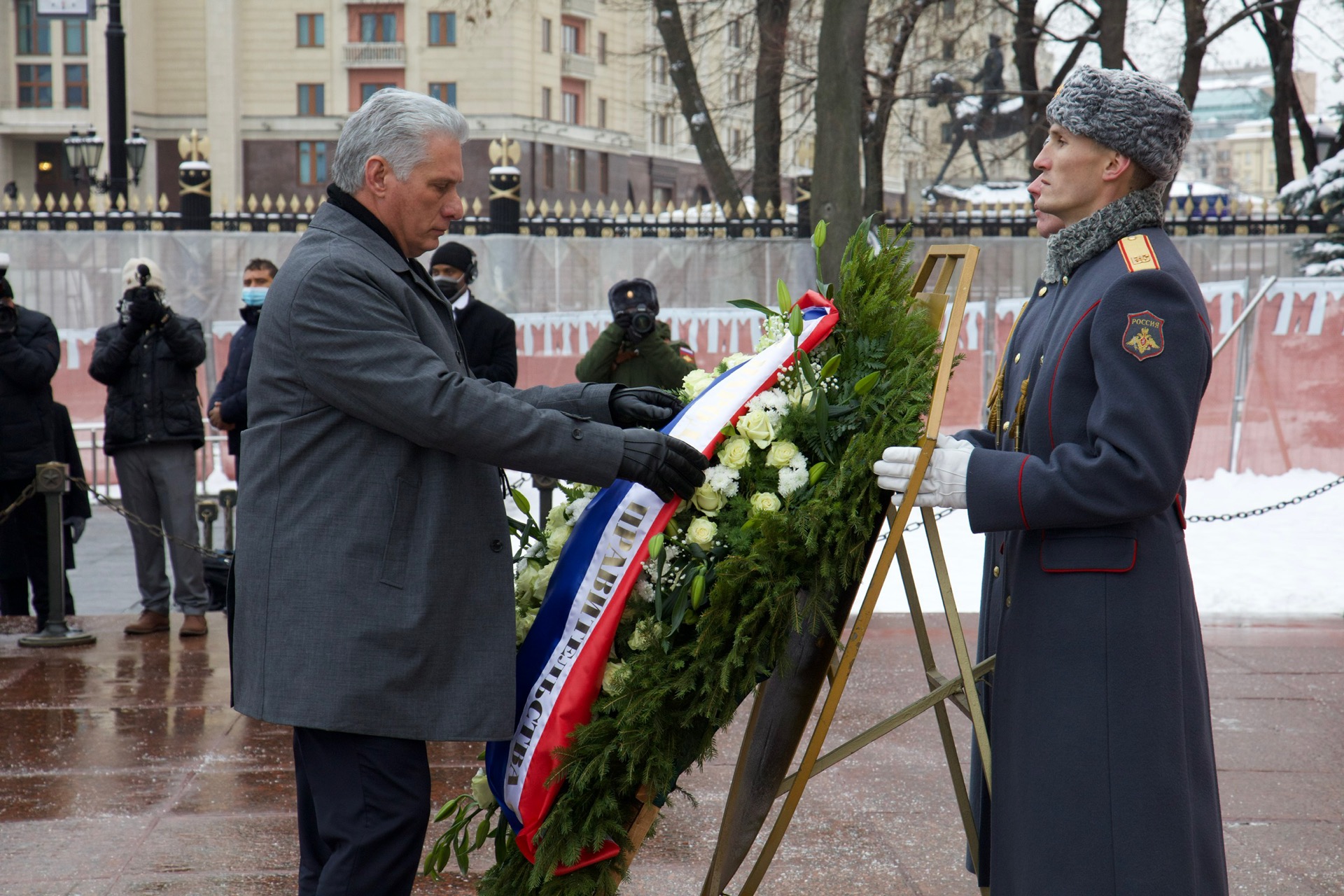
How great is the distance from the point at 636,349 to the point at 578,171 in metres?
44.3

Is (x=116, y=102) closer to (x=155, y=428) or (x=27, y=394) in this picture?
(x=27, y=394)

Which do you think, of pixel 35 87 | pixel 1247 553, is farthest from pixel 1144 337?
pixel 35 87

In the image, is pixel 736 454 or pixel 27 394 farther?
pixel 27 394

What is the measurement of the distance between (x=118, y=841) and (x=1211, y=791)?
3.19 m

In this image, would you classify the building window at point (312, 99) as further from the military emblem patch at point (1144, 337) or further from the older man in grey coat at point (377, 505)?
the military emblem patch at point (1144, 337)

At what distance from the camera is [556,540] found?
2996 mm

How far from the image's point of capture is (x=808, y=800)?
446 centimetres

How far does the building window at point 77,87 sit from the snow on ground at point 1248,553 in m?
43.4

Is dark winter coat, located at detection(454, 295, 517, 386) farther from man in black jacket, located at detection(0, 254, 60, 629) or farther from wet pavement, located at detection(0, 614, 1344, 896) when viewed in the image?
man in black jacket, located at detection(0, 254, 60, 629)

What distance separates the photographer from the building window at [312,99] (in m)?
47.3

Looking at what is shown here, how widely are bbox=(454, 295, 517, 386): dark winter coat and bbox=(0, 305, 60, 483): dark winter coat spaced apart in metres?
2.07

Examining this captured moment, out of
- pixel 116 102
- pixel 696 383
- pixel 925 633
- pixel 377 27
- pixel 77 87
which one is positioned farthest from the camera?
pixel 377 27

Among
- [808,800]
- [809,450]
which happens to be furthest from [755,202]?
[809,450]

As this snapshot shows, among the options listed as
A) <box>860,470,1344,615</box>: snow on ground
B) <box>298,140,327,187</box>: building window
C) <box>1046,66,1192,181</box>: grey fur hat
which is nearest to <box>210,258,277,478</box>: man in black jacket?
<box>860,470,1344,615</box>: snow on ground
